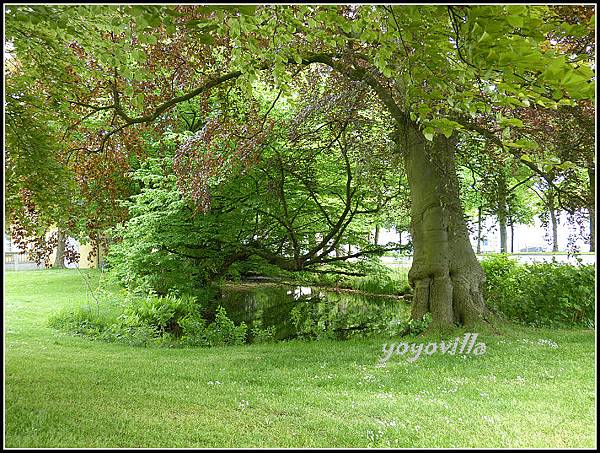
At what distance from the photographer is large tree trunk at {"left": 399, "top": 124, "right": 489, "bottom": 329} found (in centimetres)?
504

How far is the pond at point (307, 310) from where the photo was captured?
604 centimetres

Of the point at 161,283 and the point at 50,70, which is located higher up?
the point at 50,70

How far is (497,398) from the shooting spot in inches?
119

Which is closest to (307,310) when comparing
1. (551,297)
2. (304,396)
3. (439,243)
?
(439,243)

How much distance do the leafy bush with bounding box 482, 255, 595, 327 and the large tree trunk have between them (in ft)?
2.99

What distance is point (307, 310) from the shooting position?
23.4ft

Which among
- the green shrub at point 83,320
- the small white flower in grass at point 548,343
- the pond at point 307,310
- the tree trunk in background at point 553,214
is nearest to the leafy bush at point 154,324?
the green shrub at point 83,320

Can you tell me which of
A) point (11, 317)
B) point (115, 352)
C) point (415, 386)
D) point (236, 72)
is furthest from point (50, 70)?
point (11, 317)

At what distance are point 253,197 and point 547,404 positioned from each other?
16.3 feet

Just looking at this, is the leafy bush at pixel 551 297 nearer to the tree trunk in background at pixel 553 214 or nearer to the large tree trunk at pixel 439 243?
the tree trunk in background at pixel 553 214

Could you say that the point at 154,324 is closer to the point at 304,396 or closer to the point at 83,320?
the point at 83,320

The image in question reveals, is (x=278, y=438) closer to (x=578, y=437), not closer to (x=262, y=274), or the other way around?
(x=578, y=437)

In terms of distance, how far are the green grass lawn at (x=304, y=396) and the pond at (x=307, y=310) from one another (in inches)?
40.6

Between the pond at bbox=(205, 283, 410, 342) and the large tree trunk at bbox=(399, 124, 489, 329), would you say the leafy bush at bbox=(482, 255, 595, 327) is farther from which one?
the pond at bbox=(205, 283, 410, 342)
